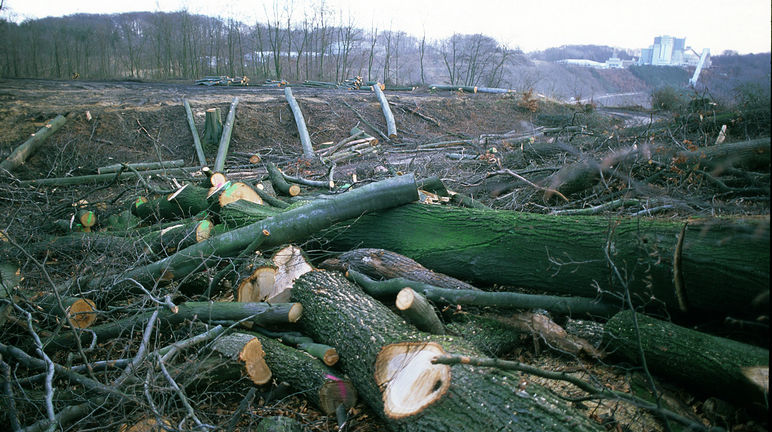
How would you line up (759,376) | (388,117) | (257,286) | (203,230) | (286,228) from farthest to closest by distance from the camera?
1. (388,117)
2. (203,230)
3. (286,228)
4. (257,286)
5. (759,376)

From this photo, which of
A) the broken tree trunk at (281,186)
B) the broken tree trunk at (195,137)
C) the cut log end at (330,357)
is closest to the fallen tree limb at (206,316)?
the cut log end at (330,357)

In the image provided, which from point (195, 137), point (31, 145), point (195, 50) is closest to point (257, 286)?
point (195, 137)

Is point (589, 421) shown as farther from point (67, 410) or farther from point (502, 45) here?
point (502, 45)

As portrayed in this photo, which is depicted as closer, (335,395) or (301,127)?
(335,395)

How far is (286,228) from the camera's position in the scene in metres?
3.99

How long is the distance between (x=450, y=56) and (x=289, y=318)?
3039cm

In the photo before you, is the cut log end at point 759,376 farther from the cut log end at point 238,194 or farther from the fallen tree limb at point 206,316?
the cut log end at point 238,194

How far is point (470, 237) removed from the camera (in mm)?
3752

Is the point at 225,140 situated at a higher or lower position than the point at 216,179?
higher

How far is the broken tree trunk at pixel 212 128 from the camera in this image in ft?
38.6

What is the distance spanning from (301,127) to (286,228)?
9.46m

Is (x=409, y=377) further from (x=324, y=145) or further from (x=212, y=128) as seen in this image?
(x=212, y=128)

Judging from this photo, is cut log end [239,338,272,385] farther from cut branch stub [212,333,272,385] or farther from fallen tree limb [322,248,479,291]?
fallen tree limb [322,248,479,291]

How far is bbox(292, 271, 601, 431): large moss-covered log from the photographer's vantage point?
210 centimetres
